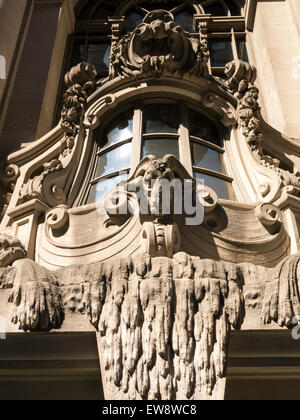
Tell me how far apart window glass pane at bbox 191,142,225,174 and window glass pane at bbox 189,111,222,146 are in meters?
0.31

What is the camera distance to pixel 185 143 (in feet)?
24.3

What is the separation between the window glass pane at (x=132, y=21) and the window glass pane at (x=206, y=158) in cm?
794

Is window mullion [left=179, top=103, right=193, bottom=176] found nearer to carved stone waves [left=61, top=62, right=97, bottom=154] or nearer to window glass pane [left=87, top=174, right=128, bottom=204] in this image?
window glass pane [left=87, top=174, right=128, bottom=204]

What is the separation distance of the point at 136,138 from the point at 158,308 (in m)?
3.61

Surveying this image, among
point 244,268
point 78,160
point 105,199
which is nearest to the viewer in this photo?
point 244,268

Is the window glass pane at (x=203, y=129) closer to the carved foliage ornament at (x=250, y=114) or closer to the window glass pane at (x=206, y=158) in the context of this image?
the window glass pane at (x=206, y=158)

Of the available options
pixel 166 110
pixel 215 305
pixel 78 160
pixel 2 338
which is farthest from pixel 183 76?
pixel 2 338

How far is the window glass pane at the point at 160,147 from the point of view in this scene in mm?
7410

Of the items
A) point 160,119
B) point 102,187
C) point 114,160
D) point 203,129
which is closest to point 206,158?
point 203,129

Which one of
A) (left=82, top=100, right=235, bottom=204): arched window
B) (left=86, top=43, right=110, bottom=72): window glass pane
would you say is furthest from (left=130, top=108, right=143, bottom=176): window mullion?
(left=86, top=43, right=110, bottom=72): window glass pane

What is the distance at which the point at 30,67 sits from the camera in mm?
10680

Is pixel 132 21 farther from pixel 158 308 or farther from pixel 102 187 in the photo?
pixel 158 308

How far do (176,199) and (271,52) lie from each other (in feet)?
22.3

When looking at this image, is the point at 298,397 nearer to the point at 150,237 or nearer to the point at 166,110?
the point at 150,237
